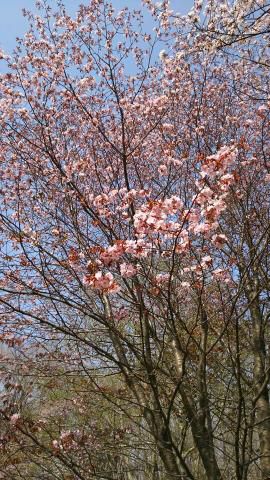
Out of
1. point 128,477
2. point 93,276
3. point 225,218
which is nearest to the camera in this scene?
point 93,276

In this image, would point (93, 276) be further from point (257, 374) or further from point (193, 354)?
point (257, 374)

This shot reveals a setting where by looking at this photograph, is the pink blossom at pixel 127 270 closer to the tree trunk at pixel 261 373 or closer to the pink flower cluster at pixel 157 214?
the pink flower cluster at pixel 157 214

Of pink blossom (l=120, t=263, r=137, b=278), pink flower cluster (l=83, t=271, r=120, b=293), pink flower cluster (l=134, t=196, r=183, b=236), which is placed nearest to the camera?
pink flower cluster (l=83, t=271, r=120, b=293)

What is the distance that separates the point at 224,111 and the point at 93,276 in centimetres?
488

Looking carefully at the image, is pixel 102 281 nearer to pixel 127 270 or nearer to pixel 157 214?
pixel 127 270

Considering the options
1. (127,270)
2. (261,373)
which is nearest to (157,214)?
(127,270)

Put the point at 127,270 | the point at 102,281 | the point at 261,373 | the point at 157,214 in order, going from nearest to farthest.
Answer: the point at 102,281 → the point at 157,214 → the point at 127,270 → the point at 261,373

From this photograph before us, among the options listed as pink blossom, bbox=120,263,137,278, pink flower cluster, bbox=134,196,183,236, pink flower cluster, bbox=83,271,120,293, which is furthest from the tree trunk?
pink flower cluster, bbox=83,271,120,293

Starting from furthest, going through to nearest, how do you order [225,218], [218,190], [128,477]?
[128,477]
[225,218]
[218,190]

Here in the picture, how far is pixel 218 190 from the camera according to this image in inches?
147

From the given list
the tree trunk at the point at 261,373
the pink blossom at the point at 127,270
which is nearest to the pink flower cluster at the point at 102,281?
the pink blossom at the point at 127,270

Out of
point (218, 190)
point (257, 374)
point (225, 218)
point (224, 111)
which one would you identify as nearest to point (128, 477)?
point (257, 374)

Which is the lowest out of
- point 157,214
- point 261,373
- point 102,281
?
point 102,281

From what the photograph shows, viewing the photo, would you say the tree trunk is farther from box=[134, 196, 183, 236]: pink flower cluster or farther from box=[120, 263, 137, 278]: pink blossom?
box=[134, 196, 183, 236]: pink flower cluster
